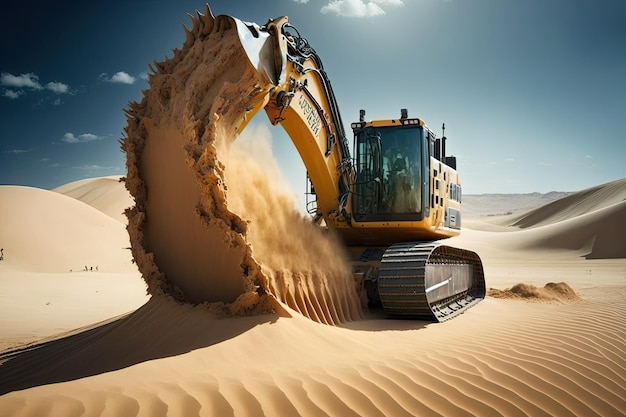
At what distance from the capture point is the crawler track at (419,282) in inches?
301

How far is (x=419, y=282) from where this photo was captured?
24.9 ft

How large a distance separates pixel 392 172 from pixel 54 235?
21533 mm

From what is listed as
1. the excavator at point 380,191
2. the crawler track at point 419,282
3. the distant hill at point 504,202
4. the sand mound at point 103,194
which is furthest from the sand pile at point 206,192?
the distant hill at point 504,202

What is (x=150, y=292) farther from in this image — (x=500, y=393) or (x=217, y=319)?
(x=500, y=393)

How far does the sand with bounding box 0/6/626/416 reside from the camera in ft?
12.4

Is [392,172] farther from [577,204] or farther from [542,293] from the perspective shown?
[577,204]

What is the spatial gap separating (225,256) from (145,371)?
182 centimetres

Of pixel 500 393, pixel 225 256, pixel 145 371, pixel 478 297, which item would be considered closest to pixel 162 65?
pixel 225 256

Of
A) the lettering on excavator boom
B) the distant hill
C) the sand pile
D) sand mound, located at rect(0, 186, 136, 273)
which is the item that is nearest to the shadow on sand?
the sand pile

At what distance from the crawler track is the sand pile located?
1364mm

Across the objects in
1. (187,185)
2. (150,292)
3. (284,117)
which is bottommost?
(150,292)

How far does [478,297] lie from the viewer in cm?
1165

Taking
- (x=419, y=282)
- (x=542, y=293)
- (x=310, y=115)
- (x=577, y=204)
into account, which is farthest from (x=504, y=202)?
(x=310, y=115)

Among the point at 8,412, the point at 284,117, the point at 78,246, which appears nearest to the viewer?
the point at 8,412
